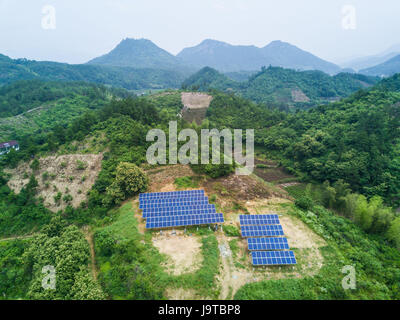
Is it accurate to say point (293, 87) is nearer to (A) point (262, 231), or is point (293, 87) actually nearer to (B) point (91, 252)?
(A) point (262, 231)

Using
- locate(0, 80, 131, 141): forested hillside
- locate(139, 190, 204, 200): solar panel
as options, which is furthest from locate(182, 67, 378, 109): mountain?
locate(139, 190, 204, 200): solar panel

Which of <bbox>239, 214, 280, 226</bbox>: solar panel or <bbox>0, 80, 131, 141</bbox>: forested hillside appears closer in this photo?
<bbox>239, 214, 280, 226</bbox>: solar panel

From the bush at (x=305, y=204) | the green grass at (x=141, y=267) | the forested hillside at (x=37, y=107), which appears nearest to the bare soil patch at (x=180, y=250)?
the green grass at (x=141, y=267)

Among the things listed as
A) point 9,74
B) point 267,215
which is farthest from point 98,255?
point 9,74

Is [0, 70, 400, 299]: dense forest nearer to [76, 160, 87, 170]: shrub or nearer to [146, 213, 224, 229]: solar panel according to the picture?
[146, 213, 224, 229]: solar panel

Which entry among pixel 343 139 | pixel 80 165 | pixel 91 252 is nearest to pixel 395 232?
pixel 343 139

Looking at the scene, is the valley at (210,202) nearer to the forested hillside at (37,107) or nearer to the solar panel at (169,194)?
the forested hillside at (37,107)
